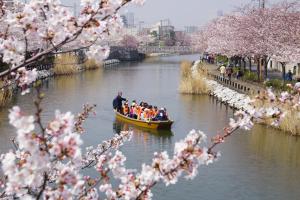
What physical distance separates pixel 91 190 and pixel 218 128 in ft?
48.9

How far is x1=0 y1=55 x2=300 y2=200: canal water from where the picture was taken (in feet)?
38.2

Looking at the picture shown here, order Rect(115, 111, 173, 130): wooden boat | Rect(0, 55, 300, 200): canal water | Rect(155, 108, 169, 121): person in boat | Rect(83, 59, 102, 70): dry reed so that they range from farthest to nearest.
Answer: Rect(83, 59, 102, 70): dry reed, Rect(155, 108, 169, 121): person in boat, Rect(115, 111, 173, 130): wooden boat, Rect(0, 55, 300, 200): canal water

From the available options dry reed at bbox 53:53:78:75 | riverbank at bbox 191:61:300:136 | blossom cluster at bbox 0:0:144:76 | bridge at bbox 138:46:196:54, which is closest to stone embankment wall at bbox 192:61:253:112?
riverbank at bbox 191:61:300:136

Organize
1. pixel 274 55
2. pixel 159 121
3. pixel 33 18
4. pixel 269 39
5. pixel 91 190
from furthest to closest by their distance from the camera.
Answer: pixel 269 39, pixel 274 55, pixel 159 121, pixel 91 190, pixel 33 18

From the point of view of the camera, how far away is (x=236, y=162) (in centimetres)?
1397

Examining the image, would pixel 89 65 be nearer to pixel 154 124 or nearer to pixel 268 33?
pixel 268 33

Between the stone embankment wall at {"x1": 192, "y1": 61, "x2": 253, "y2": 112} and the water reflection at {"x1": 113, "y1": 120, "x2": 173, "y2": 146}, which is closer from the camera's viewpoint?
the water reflection at {"x1": 113, "y1": 120, "x2": 173, "y2": 146}

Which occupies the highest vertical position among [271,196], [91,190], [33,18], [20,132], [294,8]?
[294,8]

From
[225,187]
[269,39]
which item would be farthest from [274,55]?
[225,187]

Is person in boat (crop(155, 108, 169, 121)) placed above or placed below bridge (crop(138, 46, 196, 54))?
below

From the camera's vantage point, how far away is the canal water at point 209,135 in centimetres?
1166

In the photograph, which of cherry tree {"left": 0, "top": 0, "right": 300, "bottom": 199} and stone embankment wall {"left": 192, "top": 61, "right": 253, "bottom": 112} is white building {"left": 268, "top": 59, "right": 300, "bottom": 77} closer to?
stone embankment wall {"left": 192, "top": 61, "right": 253, "bottom": 112}

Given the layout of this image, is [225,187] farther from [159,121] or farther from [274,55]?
[274,55]

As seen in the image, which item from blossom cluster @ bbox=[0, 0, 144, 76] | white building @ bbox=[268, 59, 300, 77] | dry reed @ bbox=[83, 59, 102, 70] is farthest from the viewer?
dry reed @ bbox=[83, 59, 102, 70]
